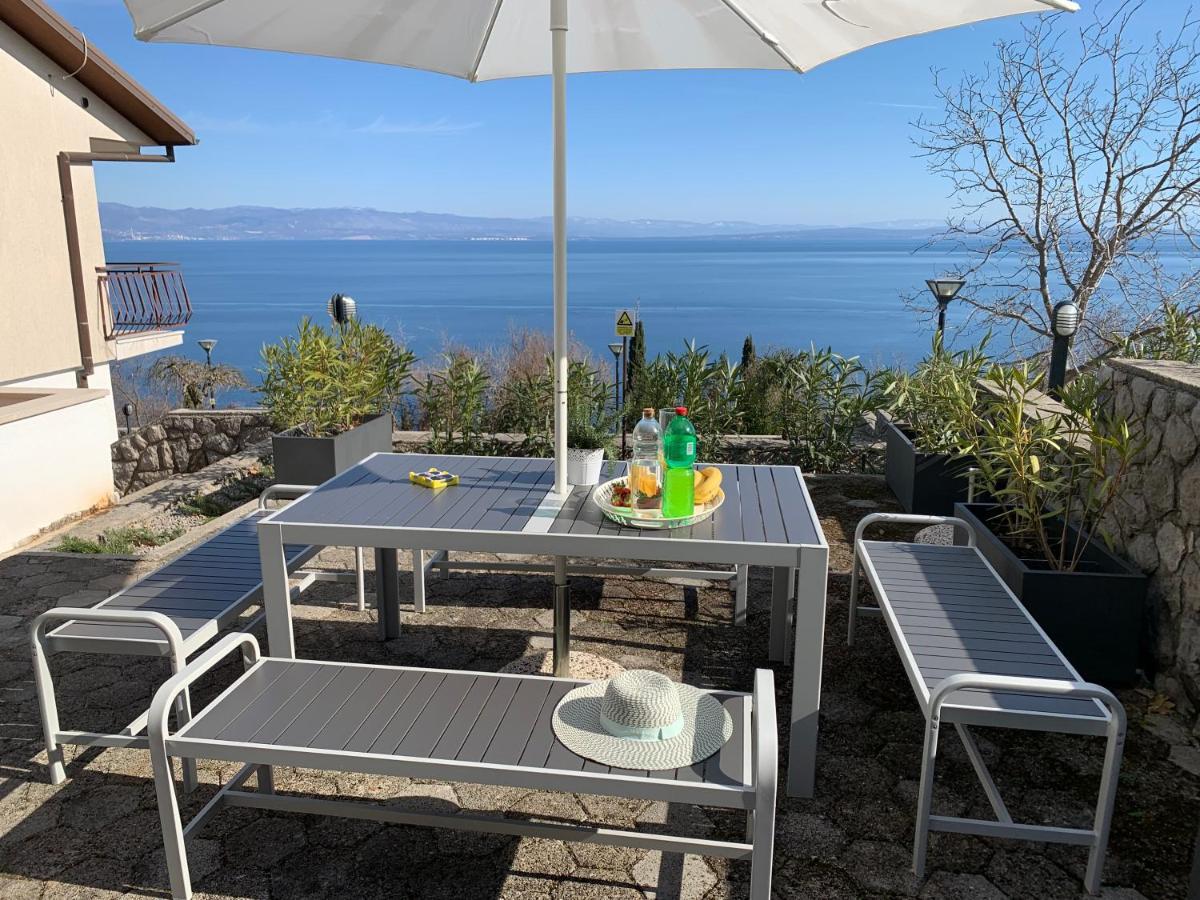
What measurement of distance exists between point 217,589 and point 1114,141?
936 centimetres

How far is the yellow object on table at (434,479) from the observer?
311 centimetres

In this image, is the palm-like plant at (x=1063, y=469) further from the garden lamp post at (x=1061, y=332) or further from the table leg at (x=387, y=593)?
the table leg at (x=387, y=593)

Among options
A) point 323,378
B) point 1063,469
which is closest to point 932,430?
point 1063,469

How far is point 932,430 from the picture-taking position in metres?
5.36

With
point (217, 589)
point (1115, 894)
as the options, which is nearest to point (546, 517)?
point (217, 589)

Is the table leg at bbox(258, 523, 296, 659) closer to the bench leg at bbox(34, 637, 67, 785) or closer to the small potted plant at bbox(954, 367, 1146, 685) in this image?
the bench leg at bbox(34, 637, 67, 785)

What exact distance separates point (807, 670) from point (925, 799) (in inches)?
17.8

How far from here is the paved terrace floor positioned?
7.01 feet

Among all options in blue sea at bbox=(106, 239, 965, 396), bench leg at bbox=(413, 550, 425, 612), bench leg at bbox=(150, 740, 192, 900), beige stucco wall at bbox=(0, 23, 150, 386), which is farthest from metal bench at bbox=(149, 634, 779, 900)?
blue sea at bbox=(106, 239, 965, 396)

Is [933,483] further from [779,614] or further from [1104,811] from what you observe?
[1104,811]

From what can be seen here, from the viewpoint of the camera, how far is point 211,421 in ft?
25.8

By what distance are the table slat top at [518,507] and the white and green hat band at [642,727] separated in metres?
0.54

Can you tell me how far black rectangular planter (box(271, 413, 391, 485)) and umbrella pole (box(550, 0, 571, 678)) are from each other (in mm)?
2711

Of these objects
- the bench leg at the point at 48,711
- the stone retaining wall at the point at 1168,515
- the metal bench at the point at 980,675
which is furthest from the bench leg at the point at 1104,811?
the bench leg at the point at 48,711
